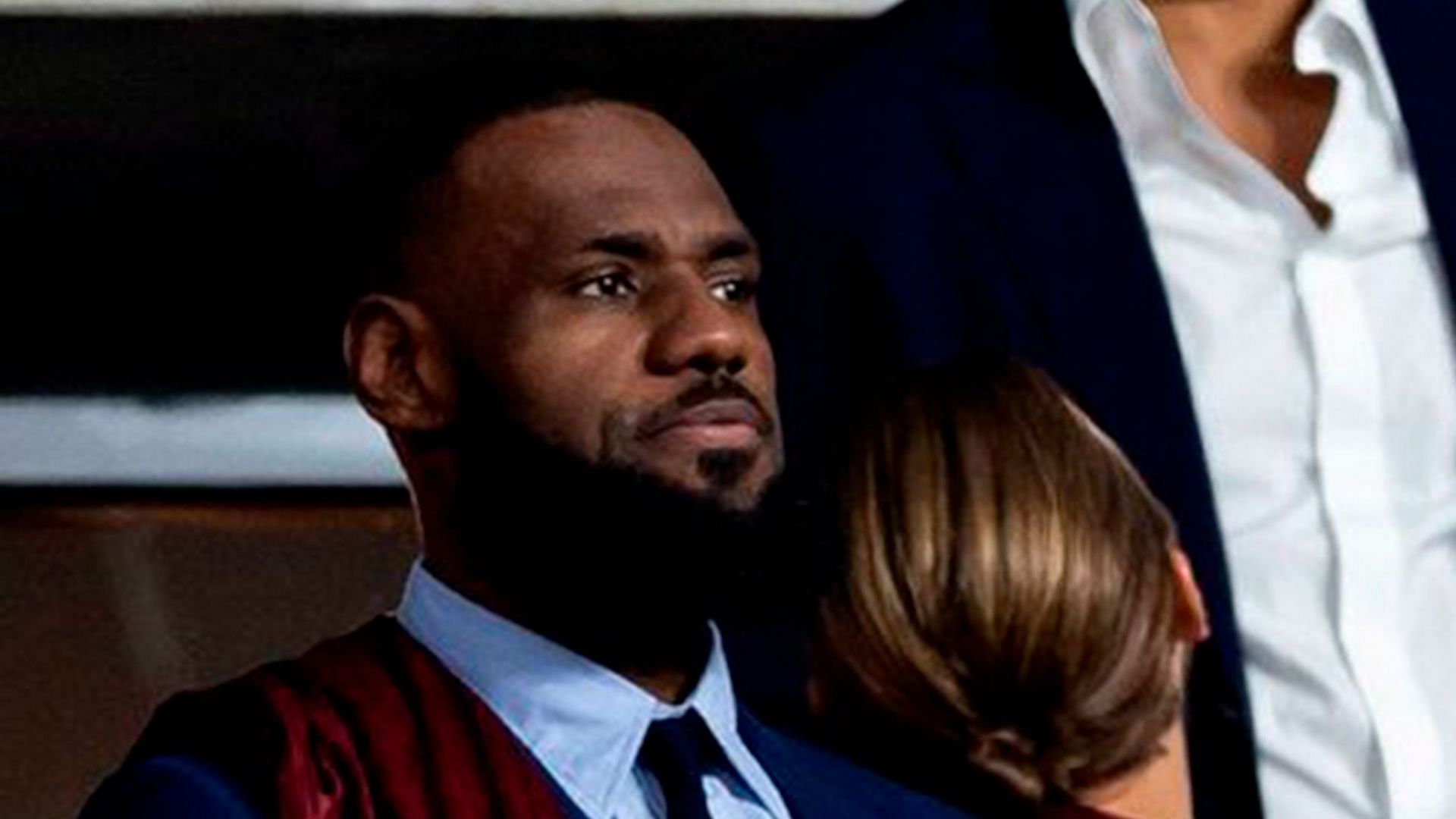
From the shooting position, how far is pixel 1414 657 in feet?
4.94

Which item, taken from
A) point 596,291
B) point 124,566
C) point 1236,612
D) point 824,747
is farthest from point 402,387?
point 124,566

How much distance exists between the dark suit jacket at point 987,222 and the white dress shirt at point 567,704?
7.9 inches

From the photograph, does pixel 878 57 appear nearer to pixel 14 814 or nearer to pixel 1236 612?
pixel 1236 612

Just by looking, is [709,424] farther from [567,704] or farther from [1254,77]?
[1254,77]

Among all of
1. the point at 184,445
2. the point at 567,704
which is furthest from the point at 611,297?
the point at 184,445

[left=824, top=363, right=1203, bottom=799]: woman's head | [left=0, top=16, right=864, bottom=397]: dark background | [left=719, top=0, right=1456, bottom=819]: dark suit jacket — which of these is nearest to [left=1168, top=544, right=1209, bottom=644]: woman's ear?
[left=824, top=363, right=1203, bottom=799]: woman's head

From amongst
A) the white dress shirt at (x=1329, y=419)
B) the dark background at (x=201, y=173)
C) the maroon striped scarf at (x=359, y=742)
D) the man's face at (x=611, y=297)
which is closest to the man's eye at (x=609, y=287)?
the man's face at (x=611, y=297)

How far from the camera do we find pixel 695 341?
131 cm

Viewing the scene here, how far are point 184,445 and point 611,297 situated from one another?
1.91ft

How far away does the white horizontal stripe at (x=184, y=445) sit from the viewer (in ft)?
6.14

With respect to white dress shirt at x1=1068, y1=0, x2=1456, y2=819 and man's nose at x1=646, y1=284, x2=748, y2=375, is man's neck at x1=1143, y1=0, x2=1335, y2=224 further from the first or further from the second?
man's nose at x1=646, y1=284, x2=748, y2=375

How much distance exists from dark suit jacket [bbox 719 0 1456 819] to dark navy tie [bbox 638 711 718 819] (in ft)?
0.65

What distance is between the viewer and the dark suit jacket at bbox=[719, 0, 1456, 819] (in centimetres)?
152

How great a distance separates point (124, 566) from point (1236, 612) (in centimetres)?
55
